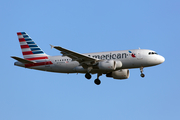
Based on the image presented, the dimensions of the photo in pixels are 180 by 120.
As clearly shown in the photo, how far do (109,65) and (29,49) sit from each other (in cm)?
1417

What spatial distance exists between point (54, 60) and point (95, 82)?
22.7ft

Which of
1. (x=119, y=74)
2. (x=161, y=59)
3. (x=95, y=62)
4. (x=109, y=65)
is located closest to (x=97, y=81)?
(x=119, y=74)

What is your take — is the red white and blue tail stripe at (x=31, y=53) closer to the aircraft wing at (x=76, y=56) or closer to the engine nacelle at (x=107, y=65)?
the aircraft wing at (x=76, y=56)

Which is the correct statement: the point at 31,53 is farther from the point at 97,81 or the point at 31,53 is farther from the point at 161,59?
the point at 161,59

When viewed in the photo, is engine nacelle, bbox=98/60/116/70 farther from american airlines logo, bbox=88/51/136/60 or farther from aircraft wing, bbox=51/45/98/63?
american airlines logo, bbox=88/51/136/60

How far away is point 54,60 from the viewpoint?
47719 mm

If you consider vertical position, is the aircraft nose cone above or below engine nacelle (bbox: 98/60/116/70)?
above

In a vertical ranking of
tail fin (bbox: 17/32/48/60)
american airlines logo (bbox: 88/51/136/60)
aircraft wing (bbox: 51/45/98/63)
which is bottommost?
aircraft wing (bbox: 51/45/98/63)

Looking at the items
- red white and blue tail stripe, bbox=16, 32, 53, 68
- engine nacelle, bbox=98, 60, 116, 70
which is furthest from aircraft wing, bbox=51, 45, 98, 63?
red white and blue tail stripe, bbox=16, 32, 53, 68

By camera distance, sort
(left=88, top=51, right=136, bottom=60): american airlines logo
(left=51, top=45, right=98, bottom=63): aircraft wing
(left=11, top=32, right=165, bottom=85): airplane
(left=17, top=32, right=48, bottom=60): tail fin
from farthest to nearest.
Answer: (left=17, top=32, right=48, bottom=60): tail fin < (left=88, top=51, right=136, bottom=60): american airlines logo < (left=11, top=32, right=165, bottom=85): airplane < (left=51, top=45, right=98, bottom=63): aircraft wing

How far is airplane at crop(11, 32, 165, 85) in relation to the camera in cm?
4375

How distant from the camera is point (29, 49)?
5072cm

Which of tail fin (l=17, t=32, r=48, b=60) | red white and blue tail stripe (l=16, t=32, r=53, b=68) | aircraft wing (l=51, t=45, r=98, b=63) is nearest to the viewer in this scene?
aircraft wing (l=51, t=45, r=98, b=63)

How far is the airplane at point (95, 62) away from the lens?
144 feet
